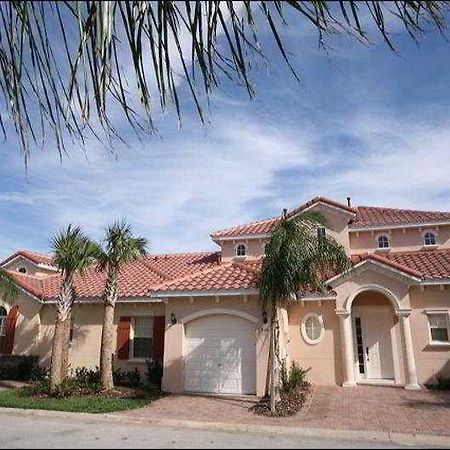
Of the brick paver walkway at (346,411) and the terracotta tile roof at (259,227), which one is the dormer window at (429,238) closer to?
the terracotta tile roof at (259,227)

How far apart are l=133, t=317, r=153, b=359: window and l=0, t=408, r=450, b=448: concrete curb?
272 inches

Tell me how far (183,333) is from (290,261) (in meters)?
5.90

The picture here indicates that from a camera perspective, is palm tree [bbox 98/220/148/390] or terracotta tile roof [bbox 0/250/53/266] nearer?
palm tree [bbox 98/220/148/390]

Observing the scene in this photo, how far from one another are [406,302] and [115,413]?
38.4 feet

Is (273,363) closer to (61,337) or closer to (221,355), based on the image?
(221,355)

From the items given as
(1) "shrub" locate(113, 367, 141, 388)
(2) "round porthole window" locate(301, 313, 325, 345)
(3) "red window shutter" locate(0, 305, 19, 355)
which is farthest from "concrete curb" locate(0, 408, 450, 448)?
(3) "red window shutter" locate(0, 305, 19, 355)

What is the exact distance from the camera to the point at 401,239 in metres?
23.1

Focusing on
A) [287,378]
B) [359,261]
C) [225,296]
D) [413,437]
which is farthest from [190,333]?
[413,437]

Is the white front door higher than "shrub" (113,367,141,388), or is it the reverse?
the white front door

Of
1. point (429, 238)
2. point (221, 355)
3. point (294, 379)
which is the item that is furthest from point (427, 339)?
point (221, 355)

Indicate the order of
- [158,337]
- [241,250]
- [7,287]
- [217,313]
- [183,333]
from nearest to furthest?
[217,313]
[183,333]
[158,337]
[7,287]
[241,250]

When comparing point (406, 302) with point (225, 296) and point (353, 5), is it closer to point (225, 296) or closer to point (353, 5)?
point (225, 296)

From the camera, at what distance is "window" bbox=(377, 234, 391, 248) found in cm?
2320

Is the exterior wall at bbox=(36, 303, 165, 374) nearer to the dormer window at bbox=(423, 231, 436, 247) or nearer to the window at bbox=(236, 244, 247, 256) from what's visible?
the window at bbox=(236, 244, 247, 256)
